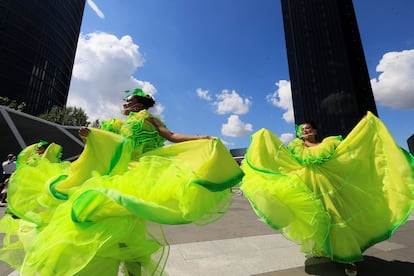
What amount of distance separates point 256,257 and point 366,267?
133 centimetres

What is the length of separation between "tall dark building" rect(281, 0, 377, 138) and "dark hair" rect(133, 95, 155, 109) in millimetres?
57292

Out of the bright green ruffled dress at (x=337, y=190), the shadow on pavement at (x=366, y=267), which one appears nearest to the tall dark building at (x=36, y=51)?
the bright green ruffled dress at (x=337, y=190)

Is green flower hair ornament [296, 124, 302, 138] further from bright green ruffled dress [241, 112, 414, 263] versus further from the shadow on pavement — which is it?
the shadow on pavement

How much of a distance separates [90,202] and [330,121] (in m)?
62.1

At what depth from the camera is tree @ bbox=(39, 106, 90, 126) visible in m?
34.5

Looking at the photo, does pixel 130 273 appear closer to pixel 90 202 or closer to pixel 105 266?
pixel 105 266

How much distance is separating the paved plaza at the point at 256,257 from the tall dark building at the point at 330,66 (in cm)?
5497

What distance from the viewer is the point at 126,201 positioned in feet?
4.33

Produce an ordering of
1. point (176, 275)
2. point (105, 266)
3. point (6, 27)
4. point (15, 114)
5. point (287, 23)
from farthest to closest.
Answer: point (287, 23)
point (6, 27)
point (15, 114)
point (176, 275)
point (105, 266)

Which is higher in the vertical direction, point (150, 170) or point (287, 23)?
point (287, 23)

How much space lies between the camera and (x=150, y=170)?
1.62m

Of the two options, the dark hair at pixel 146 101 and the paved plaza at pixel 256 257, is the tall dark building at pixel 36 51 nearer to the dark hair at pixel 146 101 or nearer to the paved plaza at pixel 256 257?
the paved plaza at pixel 256 257

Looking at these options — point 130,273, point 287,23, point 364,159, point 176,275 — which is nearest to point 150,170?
point 130,273

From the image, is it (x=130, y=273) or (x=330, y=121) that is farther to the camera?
(x=330, y=121)
